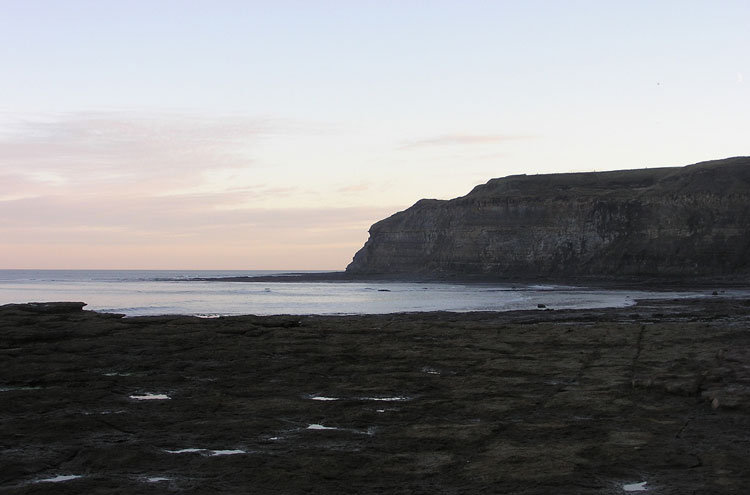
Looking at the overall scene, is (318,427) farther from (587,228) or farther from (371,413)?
(587,228)

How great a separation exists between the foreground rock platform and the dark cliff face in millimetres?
82801

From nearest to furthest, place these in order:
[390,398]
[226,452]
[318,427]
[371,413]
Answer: [226,452], [318,427], [371,413], [390,398]

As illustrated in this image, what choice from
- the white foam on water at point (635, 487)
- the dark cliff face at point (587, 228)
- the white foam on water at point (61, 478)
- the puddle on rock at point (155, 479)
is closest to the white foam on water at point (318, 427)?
the puddle on rock at point (155, 479)

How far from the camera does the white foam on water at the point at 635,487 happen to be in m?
7.63

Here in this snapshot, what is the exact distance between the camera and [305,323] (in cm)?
2780

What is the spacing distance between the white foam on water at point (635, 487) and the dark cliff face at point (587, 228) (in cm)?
9440

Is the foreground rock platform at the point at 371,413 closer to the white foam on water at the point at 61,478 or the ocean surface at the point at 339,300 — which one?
the white foam on water at the point at 61,478

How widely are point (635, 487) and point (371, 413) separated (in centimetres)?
472

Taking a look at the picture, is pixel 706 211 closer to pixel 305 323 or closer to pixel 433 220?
pixel 433 220

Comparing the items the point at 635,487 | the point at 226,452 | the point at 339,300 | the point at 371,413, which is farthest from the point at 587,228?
the point at 635,487

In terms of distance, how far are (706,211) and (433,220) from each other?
4507 centimetres

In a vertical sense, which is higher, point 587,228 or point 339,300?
point 587,228

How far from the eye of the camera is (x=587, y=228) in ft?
357

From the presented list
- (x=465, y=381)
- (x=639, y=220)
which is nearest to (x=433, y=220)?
(x=639, y=220)
